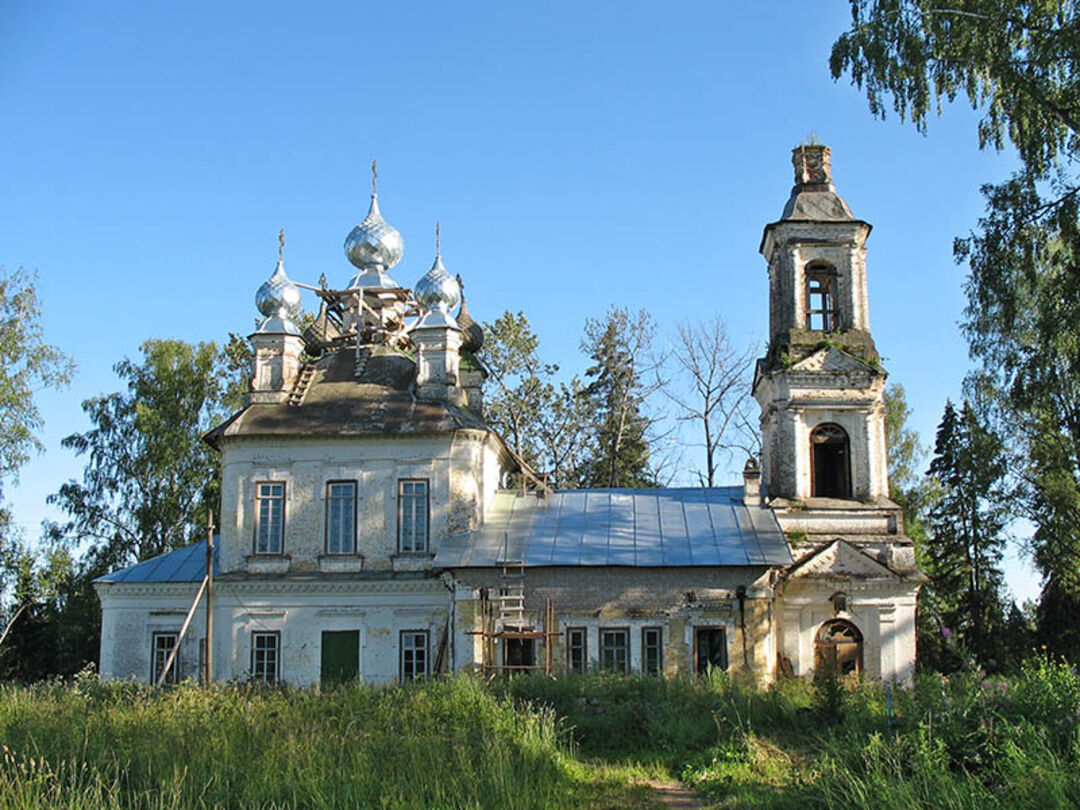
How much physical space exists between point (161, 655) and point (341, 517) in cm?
419

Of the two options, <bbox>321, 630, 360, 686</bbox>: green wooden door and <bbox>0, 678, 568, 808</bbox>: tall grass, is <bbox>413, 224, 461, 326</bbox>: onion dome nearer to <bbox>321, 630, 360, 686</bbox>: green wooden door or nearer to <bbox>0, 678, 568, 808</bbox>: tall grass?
<bbox>321, 630, 360, 686</bbox>: green wooden door

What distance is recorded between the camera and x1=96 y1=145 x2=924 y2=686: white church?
19.7 metres

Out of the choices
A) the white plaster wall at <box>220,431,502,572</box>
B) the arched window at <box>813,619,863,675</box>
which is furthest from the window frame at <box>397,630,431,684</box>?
the arched window at <box>813,619,863,675</box>

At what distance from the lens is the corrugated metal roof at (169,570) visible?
21.4m

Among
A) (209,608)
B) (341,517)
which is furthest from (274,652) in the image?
(341,517)

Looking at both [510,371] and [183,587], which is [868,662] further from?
[510,371]

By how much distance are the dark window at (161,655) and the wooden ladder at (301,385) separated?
488cm

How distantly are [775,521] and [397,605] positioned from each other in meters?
7.05

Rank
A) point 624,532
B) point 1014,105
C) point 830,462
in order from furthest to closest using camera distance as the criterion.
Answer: point 830,462
point 624,532
point 1014,105

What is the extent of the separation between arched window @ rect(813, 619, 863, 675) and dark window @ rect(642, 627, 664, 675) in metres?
2.76

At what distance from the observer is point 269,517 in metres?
21.2

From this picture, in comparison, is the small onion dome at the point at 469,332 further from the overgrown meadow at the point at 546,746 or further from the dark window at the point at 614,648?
the overgrown meadow at the point at 546,746

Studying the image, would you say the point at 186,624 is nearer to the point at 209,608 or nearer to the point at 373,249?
the point at 209,608

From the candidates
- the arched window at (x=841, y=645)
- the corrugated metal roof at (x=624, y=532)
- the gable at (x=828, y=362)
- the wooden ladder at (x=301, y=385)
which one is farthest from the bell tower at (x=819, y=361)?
the wooden ladder at (x=301, y=385)
